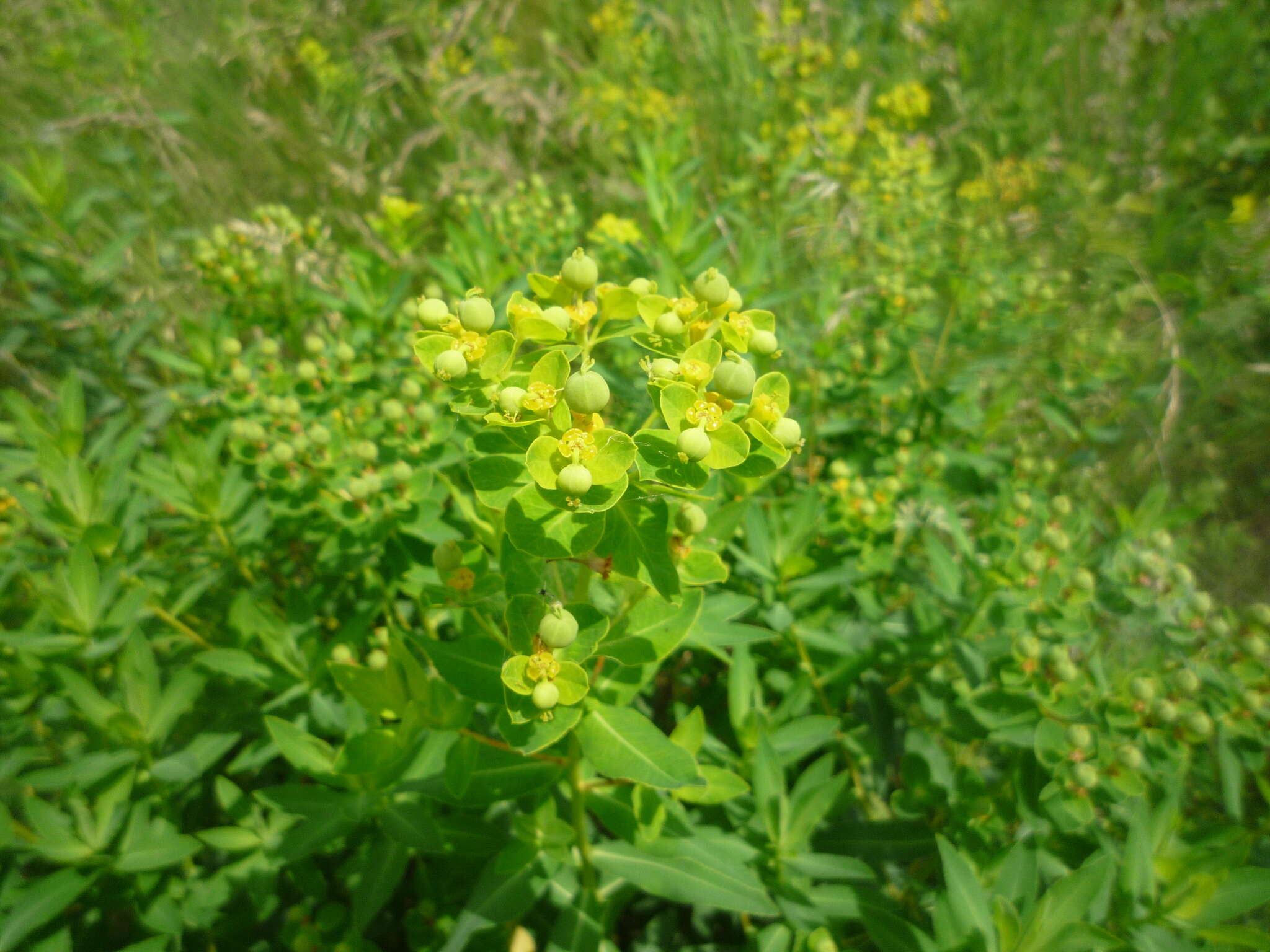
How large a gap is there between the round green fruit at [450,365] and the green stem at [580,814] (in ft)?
2.35

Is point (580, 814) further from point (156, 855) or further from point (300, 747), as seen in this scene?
point (156, 855)

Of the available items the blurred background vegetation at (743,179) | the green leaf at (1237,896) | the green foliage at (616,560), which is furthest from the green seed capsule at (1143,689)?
the blurred background vegetation at (743,179)

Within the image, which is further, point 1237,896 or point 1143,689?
point 1143,689

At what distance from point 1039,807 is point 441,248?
13.1ft

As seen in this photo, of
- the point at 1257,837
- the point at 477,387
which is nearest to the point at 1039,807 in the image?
the point at 1257,837

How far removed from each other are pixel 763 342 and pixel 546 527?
1.72ft

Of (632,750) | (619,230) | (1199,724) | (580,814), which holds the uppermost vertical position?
(619,230)

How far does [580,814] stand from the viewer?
1.53m

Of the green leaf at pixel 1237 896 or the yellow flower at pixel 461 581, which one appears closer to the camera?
the yellow flower at pixel 461 581

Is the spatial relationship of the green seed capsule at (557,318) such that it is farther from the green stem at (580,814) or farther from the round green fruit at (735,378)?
the green stem at (580,814)

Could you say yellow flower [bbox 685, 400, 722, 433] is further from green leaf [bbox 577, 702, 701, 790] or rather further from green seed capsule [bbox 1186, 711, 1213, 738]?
green seed capsule [bbox 1186, 711, 1213, 738]

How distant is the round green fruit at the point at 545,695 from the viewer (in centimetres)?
106

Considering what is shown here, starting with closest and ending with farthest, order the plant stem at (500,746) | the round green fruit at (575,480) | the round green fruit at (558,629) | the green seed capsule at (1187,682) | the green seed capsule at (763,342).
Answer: the round green fruit at (575,480) < the round green fruit at (558,629) < the green seed capsule at (763,342) < the plant stem at (500,746) < the green seed capsule at (1187,682)

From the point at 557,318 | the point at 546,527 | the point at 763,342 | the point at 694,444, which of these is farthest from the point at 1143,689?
the point at 557,318
